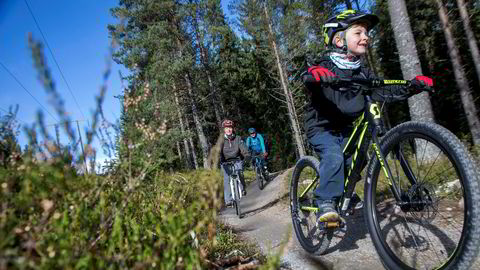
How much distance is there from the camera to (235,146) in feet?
23.9

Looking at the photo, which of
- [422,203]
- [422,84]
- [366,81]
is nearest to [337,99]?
[366,81]

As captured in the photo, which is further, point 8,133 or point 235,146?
point 235,146

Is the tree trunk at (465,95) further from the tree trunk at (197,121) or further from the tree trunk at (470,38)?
the tree trunk at (197,121)

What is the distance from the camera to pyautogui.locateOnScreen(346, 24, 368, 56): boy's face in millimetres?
2855

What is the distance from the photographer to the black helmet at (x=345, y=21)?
2.81 meters

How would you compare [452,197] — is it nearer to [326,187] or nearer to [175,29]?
[326,187]

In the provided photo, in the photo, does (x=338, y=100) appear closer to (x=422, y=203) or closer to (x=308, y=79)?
(x=308, y=79)

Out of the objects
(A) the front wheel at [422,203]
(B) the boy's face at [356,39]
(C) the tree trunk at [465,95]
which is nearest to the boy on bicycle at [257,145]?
(C) the tree trunk at [465,95]

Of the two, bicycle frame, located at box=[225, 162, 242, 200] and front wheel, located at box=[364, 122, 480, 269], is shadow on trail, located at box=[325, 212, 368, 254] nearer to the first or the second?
front wheel, located at box=[364, 122, 480, 269]

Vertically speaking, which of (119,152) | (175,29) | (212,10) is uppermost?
(212,10)

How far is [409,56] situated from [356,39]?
4.72m

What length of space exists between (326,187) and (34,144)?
221 centimetres

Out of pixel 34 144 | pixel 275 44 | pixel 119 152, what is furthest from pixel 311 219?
pixel 275 44

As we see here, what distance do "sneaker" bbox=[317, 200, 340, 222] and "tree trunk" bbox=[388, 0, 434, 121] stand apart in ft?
16.8
